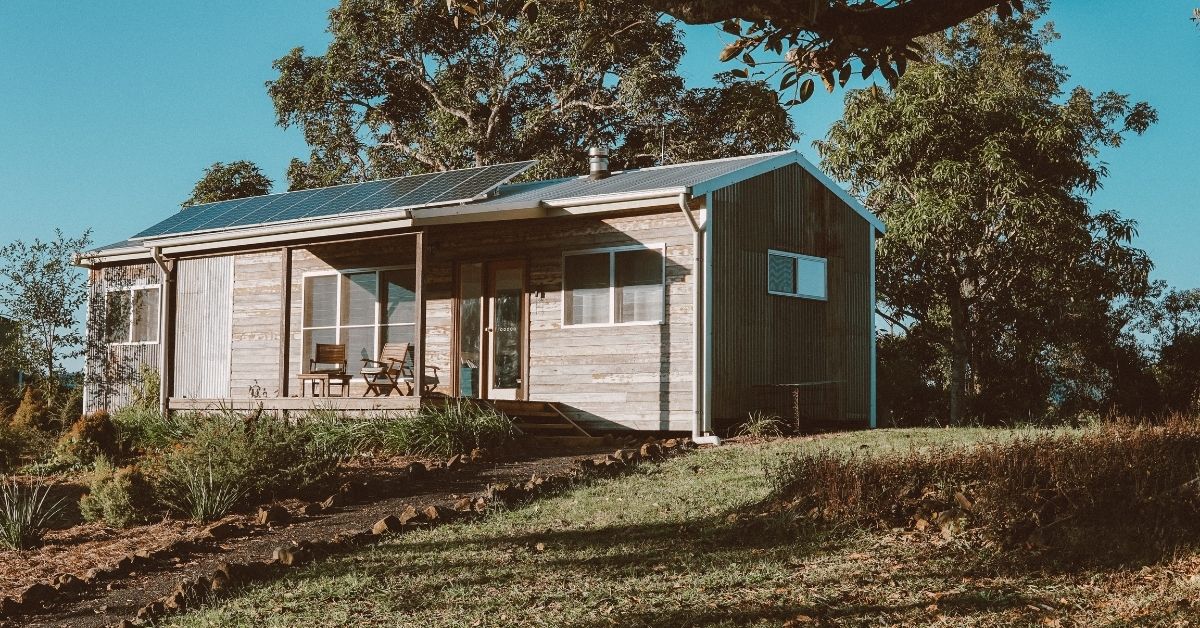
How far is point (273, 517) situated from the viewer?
9969 millimetres

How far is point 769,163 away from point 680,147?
11.6 meters

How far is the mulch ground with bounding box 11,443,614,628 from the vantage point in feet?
26.5

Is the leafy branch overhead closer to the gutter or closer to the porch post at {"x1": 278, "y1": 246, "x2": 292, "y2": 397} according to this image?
the gutter

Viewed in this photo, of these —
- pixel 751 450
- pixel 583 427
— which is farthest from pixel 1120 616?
pixel 583 427

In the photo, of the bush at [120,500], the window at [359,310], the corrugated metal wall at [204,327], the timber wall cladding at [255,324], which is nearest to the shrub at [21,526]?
the bush at [120,500]

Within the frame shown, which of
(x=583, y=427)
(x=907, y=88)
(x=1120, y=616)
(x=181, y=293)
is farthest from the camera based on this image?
(x=907, y=88)

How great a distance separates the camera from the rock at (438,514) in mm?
9367

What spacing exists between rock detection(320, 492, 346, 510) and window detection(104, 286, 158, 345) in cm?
1206

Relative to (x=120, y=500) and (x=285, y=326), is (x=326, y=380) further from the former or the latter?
(x=120, y=500)

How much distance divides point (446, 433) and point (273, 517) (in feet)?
10.9

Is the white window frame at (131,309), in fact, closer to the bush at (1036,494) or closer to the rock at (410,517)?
the rock at (410,517)

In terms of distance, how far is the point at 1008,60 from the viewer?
29.3 m

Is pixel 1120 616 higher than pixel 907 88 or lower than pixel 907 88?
lower

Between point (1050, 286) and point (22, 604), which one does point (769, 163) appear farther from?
point (22, 604)
